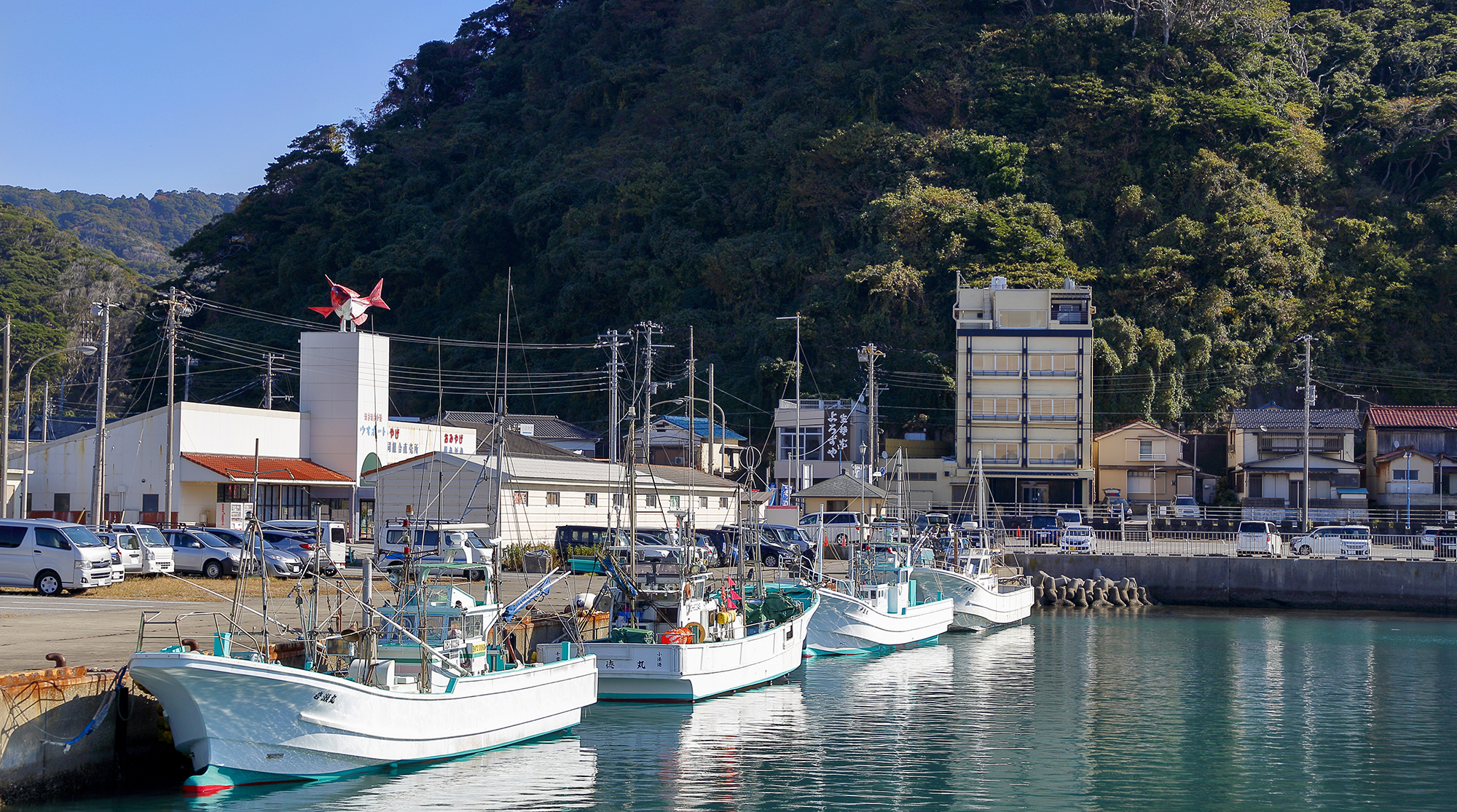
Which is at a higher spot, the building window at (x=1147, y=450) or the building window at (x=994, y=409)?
the building window at (x=994, y=409)

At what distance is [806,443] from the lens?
7056 cm

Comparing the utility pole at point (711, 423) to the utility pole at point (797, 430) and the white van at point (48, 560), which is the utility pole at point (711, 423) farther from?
the white van at point (48, 560)


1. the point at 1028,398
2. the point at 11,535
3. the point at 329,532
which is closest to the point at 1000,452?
the point at 1028,398

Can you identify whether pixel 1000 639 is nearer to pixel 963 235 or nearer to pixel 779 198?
pixel 963 235

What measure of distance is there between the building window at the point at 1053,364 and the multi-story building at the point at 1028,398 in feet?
0.13

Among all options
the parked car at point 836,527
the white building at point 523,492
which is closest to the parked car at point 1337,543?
the parked car at point 836,527

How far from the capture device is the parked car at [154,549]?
108 feet

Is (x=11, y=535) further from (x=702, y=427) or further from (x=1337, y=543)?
(x=702, y=427)

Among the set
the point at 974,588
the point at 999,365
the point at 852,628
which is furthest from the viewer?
the point at 999,365

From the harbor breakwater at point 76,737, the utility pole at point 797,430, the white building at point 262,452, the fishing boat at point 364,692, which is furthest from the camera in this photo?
the utility pole at point 797,430

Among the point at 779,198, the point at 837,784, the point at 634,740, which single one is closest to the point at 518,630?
the point at 634,740

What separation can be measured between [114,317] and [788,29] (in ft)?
193

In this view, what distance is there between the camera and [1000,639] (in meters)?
37.2

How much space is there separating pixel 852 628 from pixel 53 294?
86389 millimetres
